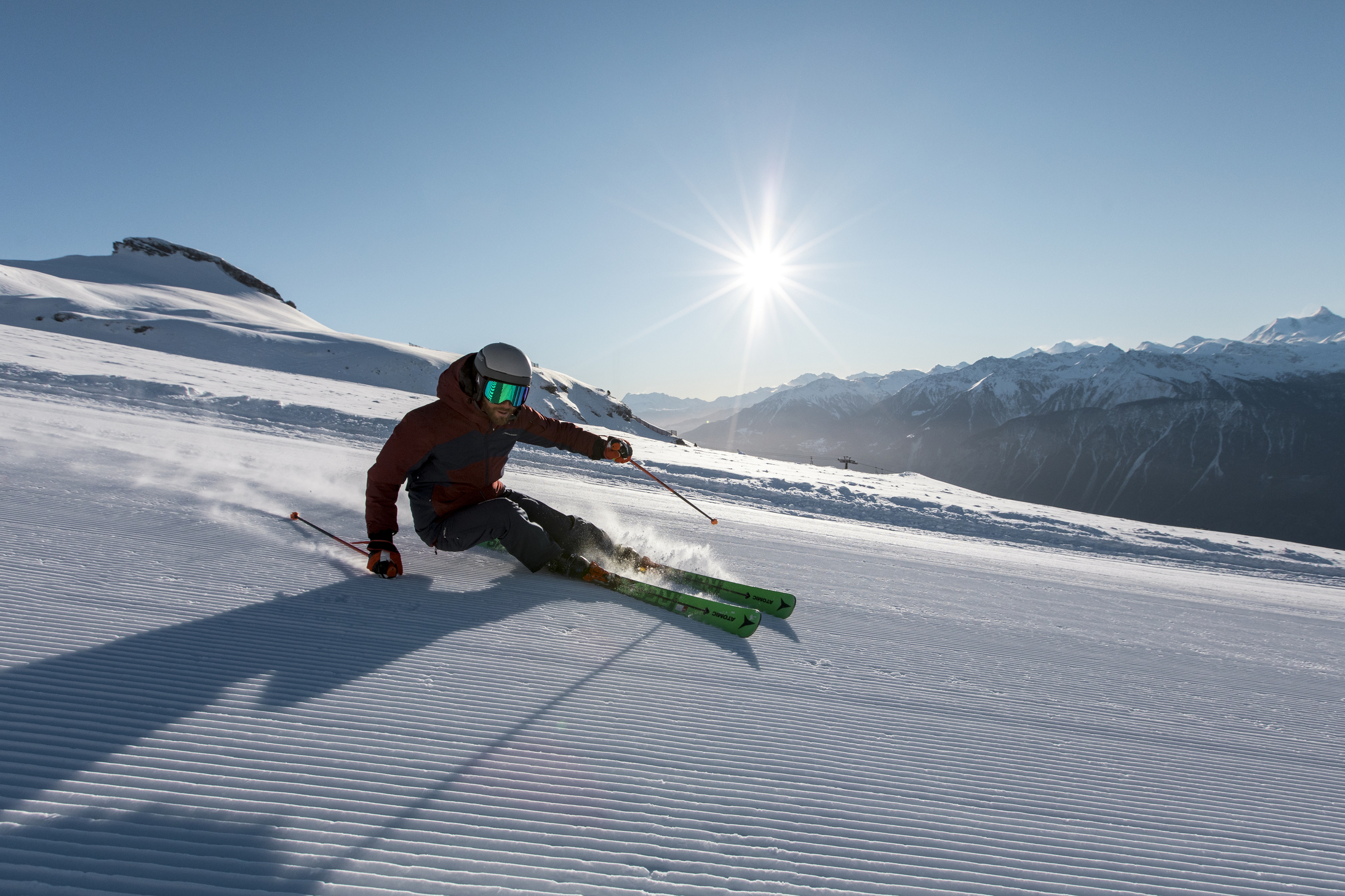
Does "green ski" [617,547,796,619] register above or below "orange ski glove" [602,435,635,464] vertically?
below

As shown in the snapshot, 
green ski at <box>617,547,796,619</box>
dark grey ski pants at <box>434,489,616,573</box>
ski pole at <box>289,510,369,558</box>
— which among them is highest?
dark grey ski pants at <box>434,489,616,573</box>

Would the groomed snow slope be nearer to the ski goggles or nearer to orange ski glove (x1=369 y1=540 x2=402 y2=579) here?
orange ski glove (x1=369 y1=540 x2=402 y2=579)

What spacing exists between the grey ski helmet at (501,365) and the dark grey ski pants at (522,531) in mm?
806

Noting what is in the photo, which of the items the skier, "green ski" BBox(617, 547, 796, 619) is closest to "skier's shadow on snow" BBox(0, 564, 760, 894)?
the skier

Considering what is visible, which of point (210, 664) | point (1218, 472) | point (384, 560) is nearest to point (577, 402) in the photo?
point (384, 560)

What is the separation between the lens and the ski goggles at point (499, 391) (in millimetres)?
3623

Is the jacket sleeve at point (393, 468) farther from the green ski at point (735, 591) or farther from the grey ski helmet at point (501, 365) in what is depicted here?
the green ski at point (735, 591)

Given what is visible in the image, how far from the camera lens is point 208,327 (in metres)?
38.0

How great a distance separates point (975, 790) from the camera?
2197mm

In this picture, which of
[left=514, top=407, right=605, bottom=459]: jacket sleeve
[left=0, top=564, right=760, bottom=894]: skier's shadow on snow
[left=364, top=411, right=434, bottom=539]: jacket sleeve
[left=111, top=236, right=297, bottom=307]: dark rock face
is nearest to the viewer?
[left=0, top=564, right=760, bottom=894]: skier's shadow on snow

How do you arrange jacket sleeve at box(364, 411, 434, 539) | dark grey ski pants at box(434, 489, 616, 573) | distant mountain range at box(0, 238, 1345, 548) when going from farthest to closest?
1. distant mountain range at box(0, 238, 1345, 548)
2. dark grey ski pants at box(434, 489, 616, 573)
3. jacket sleeve at box(364, 411, 434, 539)

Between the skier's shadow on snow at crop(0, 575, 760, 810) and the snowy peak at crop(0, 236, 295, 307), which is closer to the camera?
the skier's shadow on snow at crop(0, 575, 760, 810)

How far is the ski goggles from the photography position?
362cm

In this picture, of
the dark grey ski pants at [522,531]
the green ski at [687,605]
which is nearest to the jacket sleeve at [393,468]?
the dark grey ski pants at [522,531]
